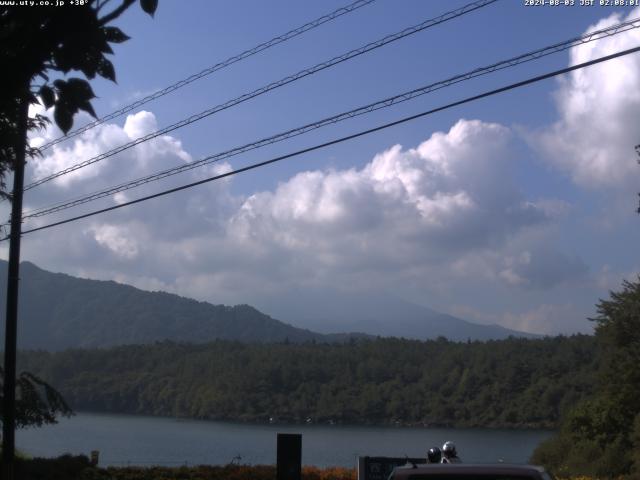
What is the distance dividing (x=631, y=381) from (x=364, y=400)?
1082 inches

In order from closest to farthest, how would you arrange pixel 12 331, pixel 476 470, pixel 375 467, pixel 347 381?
1. pixel 476 470
2. pixel 375 467
3. pixel 12 331
4. pixel 347 381

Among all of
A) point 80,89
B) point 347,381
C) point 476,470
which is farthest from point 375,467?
point 347,381

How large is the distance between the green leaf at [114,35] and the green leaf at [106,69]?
0.13 metres

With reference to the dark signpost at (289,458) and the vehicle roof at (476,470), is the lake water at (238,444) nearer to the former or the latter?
the dark signpost at (289,458)

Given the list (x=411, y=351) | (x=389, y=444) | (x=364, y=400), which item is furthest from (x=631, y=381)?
(x=411, y=351)

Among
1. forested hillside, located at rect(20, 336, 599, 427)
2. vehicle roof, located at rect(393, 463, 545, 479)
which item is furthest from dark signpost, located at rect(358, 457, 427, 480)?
forested hillside, located at rect(20, 336, 599, 427)

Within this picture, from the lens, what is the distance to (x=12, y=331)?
1772 centimetres

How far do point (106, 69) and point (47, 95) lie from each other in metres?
0.39

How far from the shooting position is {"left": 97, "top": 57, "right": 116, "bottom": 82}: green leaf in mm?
5266

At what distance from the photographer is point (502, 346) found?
234 feet

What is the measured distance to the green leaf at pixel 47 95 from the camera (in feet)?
17.0

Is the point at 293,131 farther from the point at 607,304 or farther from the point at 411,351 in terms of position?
the point at 411,351

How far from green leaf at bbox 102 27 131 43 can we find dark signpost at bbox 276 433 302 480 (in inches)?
324

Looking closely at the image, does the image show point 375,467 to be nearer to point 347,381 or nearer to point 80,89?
point 80,89
